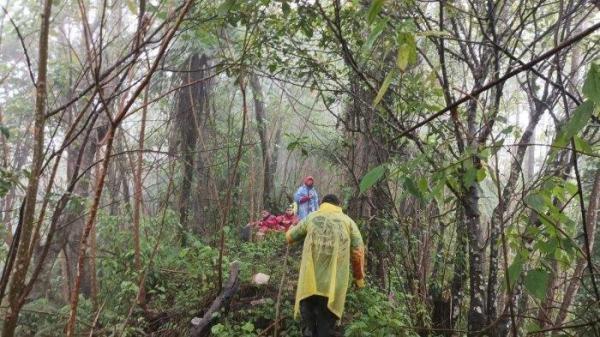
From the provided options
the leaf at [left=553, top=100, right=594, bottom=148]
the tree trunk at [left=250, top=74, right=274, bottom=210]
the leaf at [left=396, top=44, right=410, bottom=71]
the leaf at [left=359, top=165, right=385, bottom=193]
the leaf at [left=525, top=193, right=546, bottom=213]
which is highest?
the tree trunk at [left=250, top=74, right=274, bottom=210]

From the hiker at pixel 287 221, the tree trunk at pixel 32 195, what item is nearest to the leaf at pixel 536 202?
the tree trunk at pixel 32 195

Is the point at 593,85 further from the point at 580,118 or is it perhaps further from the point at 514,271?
the point at 514,271

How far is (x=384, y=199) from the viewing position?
6340mm

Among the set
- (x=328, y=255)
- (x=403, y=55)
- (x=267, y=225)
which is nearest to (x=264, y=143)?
(x=267, y=225)

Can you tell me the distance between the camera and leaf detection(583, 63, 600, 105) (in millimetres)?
1072

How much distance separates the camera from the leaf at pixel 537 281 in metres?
1.41

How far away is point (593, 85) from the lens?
3.58 feet

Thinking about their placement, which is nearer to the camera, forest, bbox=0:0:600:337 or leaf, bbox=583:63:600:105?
leaf, bbox=583:63:600:105

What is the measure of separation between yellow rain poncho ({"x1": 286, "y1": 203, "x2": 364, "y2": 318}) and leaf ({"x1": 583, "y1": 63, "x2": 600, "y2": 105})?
380 cm

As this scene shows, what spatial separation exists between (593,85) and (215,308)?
4.95 meters

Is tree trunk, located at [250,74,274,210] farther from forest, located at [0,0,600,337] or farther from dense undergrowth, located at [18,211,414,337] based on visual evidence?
dense undergrowth, located at [18,211,414,337]

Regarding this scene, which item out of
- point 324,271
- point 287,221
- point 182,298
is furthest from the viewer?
point 287,221

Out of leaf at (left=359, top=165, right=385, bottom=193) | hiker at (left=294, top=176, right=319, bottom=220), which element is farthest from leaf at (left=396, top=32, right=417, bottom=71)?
hiker at (left=294, top=176, right=319, bottom=220)

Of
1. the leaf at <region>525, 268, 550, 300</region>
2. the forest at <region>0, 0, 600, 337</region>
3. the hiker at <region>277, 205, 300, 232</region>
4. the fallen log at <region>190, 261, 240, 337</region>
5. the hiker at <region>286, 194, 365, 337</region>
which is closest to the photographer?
the leaf at <region>525, 268, 550, 300</region>
